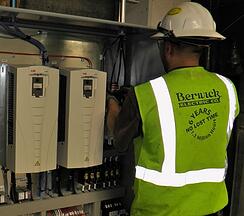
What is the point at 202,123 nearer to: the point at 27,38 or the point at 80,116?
the point at 80,116

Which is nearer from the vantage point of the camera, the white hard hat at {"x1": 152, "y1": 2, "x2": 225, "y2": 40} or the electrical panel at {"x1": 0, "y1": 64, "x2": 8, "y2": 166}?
the white hard hat at {"x1": 152, "y1": 2, "x2": 225, "y2": 40}

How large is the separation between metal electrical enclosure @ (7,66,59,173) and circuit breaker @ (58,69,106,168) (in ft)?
Answer: 0.18

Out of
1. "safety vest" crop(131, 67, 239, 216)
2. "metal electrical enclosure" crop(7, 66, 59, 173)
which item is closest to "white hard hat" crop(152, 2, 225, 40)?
"safety vest" crop(131, 67, 239, 216)

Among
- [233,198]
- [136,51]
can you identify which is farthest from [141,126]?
[233,198]

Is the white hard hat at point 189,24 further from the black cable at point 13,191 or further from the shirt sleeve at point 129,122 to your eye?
the black cable at point 13,191

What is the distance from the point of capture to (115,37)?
202 cm

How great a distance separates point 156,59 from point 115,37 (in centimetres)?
→ 28

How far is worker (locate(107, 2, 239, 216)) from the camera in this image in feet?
4.36

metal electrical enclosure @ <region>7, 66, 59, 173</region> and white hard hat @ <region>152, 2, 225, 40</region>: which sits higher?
white hard hat @ <region>152, 2, 225, 40</region>

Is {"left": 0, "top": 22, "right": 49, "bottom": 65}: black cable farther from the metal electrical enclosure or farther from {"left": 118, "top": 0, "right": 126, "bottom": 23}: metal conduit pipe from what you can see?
{"left": 118, "top": 0, "right": 126, "bottom": 23}: metal conduit pipe

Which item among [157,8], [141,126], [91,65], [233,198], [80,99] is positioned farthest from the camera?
[233,198]

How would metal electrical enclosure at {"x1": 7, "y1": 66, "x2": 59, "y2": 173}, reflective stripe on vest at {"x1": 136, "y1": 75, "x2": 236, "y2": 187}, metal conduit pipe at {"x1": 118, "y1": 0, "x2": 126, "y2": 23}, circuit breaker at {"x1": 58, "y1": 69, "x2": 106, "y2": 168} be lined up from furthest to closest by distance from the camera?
metal conduit pipe at {"x1": 118, "y1": 0, "x2": 126, "y2": 23} → circuit breaker at {"x1": 58, "y1": 69, "x2": 106, "y2": 168} → metal electrical enclosure at {"x1": 7, "y1": 66, "x2": 59, "y2": 173} → reflective stripe on vest at {"x1": 136, "y1": 75, "x2": 236, "y2": 187}

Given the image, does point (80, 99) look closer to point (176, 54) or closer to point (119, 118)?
point (119, 118)

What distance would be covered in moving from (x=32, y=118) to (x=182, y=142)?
65cm
